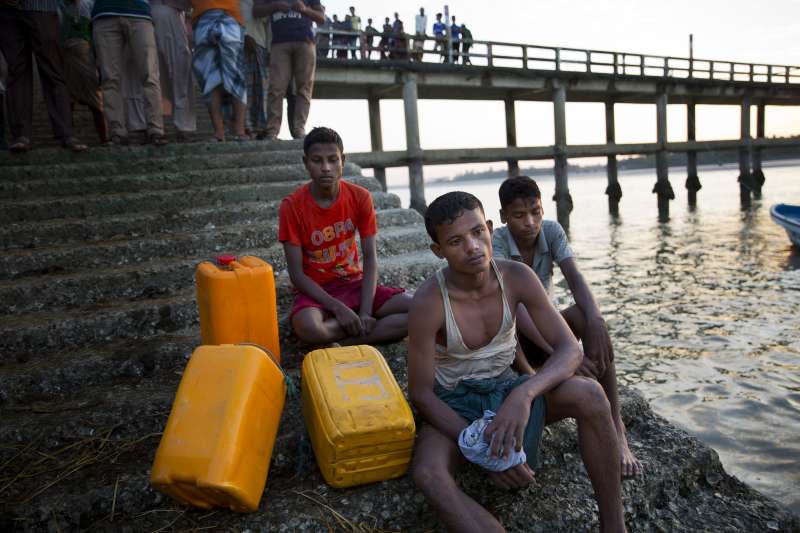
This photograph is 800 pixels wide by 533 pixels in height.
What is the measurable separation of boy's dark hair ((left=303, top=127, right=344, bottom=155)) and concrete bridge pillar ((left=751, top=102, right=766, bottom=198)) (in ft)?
75.1

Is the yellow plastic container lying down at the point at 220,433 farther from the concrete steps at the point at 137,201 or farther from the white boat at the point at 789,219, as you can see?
the white boat at the point at 789,219

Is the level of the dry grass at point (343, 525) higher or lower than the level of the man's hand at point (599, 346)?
lower

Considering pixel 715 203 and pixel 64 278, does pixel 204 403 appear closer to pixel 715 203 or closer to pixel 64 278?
pixel 64 278

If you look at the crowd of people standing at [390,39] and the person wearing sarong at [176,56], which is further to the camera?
the crowd of people standing at [390,39]

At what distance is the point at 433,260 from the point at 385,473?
2.17m

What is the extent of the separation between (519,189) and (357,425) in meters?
1.38

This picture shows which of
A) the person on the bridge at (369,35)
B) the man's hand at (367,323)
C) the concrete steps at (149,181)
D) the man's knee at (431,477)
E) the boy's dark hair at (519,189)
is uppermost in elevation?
the person on the bridge at (369,35)

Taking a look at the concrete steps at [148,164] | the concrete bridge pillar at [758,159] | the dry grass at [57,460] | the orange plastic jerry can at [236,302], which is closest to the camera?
the dry grass at [57,460]

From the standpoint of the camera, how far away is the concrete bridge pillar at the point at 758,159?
2091cm

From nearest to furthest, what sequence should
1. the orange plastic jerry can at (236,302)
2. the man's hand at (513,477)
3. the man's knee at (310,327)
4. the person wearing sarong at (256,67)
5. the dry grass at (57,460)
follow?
1. the man's hand at (513,477)
2. the dry grass at (57,460)
3. the orange plastic jerry can at (236,302)
4. the man's knee at (310,327)
5. the person wearing sarong at (256,67)

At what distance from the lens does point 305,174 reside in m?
5.07

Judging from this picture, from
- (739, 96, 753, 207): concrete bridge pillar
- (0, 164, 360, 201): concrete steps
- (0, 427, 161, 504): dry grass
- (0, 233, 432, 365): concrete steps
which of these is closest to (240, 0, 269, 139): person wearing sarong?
(0, 164, 360, 201): concrete steps

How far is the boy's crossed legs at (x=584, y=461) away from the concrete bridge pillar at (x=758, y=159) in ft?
76.6

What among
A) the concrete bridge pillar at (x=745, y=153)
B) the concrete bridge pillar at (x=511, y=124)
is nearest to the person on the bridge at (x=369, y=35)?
the concrete bridge pillar at (x=511, y=124)
